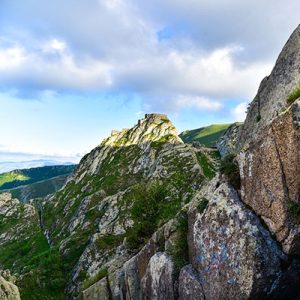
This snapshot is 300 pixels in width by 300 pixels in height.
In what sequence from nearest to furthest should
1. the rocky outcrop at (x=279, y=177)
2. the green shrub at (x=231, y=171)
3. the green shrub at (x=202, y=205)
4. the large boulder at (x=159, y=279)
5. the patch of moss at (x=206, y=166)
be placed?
the rocky outcrop at (x=279, y=177) < the green shrub at (x=231, y=171) < the green shrub at (x=202, y=205) < the large boulder at (x=159, y=279) < the patch of moss at (x=206, y=166)

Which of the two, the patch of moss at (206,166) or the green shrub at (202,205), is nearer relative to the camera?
the green shrub at (202,205)

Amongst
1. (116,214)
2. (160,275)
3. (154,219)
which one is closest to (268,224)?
(160,275)

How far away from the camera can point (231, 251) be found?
30.8 m

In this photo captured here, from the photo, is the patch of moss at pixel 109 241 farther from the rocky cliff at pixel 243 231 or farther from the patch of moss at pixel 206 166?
the rocky cliff at pixel 243 231

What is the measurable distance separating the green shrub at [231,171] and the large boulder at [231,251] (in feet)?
2.13

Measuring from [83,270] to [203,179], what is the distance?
5014 cm

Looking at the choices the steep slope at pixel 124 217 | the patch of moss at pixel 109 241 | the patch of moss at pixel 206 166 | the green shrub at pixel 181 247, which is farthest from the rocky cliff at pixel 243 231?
the patch of moss at pixel 206 166

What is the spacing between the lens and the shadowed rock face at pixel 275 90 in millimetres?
45000

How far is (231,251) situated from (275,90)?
24859 mm

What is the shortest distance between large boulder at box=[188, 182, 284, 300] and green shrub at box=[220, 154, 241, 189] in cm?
65

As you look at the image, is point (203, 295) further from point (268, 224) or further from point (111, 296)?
point (111, 296)

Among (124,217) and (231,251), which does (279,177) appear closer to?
(231,251)

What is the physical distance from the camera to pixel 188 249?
124 ft

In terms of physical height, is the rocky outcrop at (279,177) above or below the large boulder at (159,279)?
above
